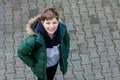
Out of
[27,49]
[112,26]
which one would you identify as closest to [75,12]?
[112,26]

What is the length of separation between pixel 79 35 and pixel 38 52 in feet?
6.84

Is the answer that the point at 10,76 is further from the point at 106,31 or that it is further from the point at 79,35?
the point at 106,31

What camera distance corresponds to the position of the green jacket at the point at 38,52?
4.33 meters

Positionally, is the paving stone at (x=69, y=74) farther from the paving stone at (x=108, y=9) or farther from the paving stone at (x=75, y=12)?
the paving stone at (x=108, y=9)

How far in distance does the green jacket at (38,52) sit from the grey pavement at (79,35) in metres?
1.04

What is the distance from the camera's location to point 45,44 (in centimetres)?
441

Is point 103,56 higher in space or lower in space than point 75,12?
lower

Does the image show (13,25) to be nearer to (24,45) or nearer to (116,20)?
(116,20)

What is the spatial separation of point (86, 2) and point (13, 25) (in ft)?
5.16

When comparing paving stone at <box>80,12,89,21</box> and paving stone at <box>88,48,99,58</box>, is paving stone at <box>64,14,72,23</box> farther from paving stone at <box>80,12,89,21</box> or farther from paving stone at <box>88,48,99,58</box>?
paving stone at <box>88,48,99,58</box>

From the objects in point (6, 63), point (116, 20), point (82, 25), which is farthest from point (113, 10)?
point (6, 63)

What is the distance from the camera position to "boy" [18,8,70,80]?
426 cm

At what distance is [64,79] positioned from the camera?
568 centimetres

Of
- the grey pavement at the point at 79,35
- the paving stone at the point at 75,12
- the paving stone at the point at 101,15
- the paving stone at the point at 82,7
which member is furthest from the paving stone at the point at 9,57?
the paving stone at the point at 101,15
